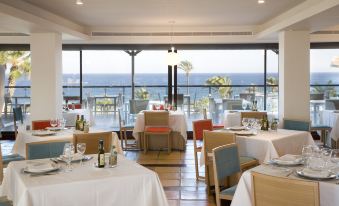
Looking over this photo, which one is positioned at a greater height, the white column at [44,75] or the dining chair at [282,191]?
the white column at [44,75]

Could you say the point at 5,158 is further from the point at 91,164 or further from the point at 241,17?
the point at 241,17

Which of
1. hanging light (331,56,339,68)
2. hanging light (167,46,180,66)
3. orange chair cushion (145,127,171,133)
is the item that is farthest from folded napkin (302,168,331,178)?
hanging light (331,56,339,68)

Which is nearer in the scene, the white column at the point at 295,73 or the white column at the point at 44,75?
the white column at the point at 295,73

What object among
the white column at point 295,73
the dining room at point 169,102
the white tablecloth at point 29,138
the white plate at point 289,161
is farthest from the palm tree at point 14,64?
the white plate at point 289,161

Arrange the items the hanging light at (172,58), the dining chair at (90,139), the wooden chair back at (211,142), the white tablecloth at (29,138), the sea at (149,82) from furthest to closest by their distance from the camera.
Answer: the sea at (149,82) < the hanging light at (172,58) < the white tablecloth at (29,138) < the wooden chair back at (211,142) < the dining chair at (90,139)

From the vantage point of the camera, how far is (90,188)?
7.97ft

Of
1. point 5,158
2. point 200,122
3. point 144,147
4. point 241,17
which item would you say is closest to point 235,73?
point 241,17

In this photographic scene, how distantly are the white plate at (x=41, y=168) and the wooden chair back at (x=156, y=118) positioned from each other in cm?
429

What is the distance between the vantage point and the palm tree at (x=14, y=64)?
9.12 metres

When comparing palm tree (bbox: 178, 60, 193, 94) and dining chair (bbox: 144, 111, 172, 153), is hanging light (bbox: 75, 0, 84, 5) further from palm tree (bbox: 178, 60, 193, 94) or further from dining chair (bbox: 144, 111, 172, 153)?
palm tree (bbox: 178, 60, 193, 94)

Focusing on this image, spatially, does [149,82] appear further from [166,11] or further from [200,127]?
[200,127]

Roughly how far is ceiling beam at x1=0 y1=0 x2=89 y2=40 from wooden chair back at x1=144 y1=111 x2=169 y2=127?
2.17 metres

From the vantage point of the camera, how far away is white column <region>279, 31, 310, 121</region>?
654 cm

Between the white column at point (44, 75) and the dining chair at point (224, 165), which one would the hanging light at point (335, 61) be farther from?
the dining chair at point (224, 165)
